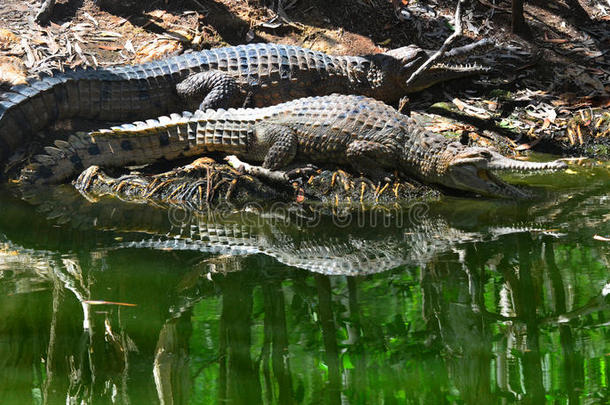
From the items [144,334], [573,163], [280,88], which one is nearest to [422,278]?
[144,334]

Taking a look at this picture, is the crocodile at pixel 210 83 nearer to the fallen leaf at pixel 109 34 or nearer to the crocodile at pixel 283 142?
the crocodile at pixel 283 142

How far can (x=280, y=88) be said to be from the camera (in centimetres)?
780

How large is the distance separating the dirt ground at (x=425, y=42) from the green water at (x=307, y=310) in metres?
2.45

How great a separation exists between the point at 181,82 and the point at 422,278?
4.60 metres

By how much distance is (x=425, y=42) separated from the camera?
9203 millimetres

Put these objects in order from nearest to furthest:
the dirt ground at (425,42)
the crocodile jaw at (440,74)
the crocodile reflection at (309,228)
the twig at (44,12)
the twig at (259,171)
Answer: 1. the crocodile reflection at (309,228)
2. the twig at (259,171)
3. the dirt ground at (425,42)
4. the crocodile jaw at (440,74)
5. the twig at (44,12)

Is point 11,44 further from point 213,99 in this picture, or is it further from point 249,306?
point 249,306

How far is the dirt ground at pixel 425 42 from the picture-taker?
25.1 ft

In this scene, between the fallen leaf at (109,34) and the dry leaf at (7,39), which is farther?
the fallen leaf at (109,34)

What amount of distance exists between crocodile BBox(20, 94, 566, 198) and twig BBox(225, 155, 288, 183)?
0.17 m

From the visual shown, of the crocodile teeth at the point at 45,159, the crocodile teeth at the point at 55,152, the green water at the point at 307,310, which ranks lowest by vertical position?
the green water at the point at 307,310

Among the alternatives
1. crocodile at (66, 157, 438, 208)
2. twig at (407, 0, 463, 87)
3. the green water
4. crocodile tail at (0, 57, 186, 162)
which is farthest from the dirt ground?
the green water

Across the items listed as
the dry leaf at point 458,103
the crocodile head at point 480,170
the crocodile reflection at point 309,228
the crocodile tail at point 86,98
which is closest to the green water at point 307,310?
the crocodile reflection at point 309,228

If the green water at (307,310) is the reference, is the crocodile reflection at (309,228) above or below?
above
